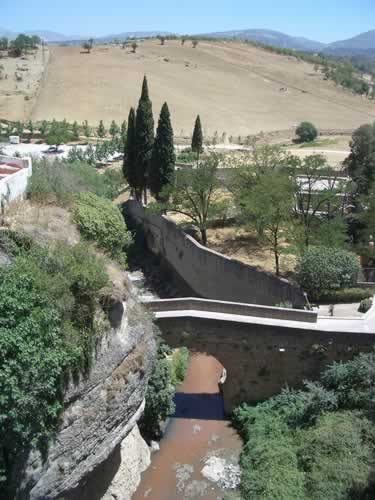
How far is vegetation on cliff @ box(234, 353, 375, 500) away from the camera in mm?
17219

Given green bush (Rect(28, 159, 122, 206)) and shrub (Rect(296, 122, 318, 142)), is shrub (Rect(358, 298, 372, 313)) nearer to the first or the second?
green bush (Rect(28, 159, 122, 206))

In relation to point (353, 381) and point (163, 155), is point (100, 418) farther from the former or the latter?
point (163, 155)

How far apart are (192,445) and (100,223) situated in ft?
30.1

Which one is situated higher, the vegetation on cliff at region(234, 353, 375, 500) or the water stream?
the vegetation on cliff at region(234, 353, 375, 500)

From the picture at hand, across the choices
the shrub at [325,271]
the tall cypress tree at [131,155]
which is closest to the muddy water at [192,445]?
the shrub at [325,271]

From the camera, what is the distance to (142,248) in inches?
1543

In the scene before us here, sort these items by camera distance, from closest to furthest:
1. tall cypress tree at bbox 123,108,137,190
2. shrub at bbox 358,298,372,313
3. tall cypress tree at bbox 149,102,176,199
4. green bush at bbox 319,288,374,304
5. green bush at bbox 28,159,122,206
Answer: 1. green bush at bbox 28,159,122,206
2. shrub at bbox 358,298,372,313
3. green bush at bbox 319,288,374,304
4. tall cypress tree at bbox 149,102,176,199
5. tall cypress tree at bbox 123,108,137,190

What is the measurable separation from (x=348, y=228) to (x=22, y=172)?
19327 millimetres

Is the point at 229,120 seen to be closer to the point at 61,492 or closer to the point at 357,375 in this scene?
the point at 357,375

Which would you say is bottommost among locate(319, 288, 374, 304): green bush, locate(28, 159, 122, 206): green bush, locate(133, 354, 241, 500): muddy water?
locate(133, 354, 241, 500): muddy water

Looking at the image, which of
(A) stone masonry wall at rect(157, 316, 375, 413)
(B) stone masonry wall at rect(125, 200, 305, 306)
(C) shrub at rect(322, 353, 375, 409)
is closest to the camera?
(C) shrub at rect(322, 353, 375, 409)

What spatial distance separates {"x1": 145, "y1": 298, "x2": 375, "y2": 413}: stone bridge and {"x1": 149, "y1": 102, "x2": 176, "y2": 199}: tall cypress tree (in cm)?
1394

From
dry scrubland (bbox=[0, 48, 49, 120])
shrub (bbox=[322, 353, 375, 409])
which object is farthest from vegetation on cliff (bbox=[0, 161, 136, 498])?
dry scrubland (bbox=[0, 48, 49, 120])

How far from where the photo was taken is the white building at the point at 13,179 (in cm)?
1808
